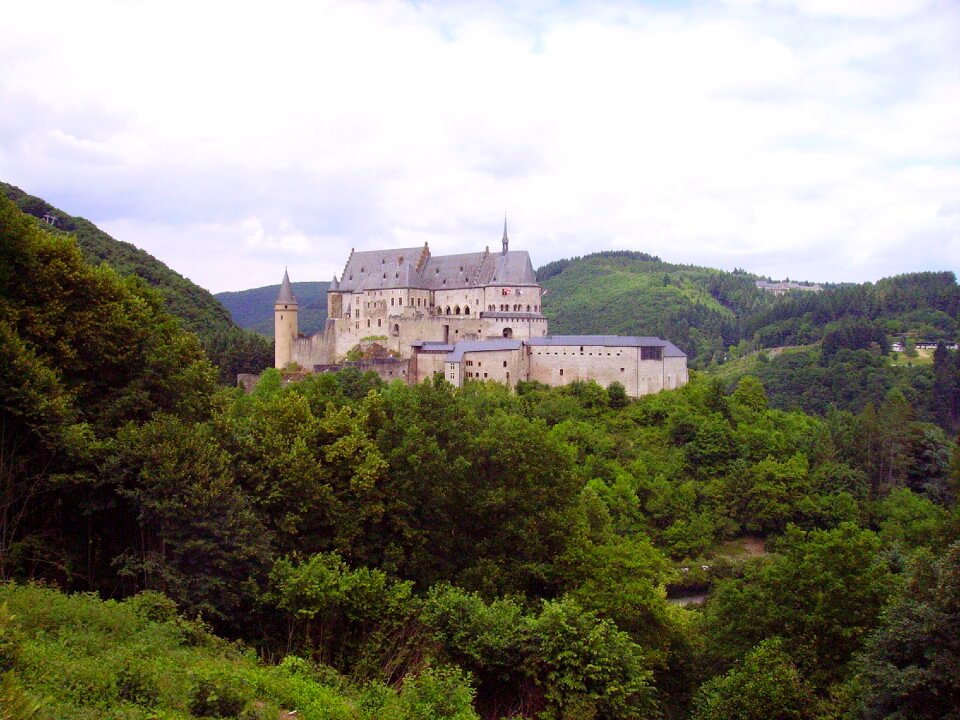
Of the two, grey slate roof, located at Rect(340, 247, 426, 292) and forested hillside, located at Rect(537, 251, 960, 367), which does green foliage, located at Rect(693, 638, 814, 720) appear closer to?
grey slate roof, located at Rect(340, 247, 426, 292)

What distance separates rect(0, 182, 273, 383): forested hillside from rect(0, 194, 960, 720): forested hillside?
41897mm

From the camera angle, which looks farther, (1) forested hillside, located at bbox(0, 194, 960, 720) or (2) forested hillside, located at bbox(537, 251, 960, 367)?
Answer: (2) forested hillside, located at bbox(537, 251, 960, 367)

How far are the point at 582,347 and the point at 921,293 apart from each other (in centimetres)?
11640

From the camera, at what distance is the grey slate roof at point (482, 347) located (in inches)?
2557

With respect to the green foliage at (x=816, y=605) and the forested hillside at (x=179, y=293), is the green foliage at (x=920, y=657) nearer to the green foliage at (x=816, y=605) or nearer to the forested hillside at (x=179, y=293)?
the green foliage at (x=816, y=605)

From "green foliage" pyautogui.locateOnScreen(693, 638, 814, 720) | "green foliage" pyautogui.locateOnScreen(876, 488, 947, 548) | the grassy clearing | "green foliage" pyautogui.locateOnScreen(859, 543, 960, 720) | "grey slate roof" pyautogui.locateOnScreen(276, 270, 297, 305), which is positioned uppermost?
"grey slate roof" pyautogui.locateOnScreen(276, 270, 297, 305)

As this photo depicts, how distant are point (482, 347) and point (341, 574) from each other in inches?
1772

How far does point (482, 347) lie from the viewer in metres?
65.6

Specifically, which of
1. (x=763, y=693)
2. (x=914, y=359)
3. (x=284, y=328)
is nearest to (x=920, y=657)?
(x=763, y=693)

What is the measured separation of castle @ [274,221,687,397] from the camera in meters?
64.7

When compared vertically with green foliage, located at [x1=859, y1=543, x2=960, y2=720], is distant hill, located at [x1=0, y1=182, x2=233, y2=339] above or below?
above

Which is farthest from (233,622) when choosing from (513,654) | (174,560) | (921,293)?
(921,293)

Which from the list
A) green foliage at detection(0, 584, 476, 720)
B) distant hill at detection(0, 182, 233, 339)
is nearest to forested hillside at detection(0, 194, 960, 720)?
green foliage at detection(0, 584, 476, 720)

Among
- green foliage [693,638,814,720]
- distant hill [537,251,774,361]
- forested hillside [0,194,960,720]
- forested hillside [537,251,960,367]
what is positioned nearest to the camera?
forested hillside [0,194,960,720]
